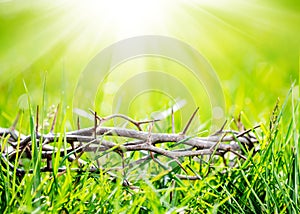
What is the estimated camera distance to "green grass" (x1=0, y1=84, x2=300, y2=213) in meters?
1.11

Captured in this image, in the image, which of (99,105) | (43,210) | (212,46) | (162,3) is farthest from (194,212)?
(212,46)

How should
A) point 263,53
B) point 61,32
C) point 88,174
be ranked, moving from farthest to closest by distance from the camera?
1. point 61,32
2. point 263,53
3. point 88,174

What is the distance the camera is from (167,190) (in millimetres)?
1135

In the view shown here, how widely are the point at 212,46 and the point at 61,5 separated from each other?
1102 millimetres

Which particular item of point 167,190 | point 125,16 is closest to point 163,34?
point 125,16

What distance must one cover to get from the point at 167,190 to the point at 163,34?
250 cm

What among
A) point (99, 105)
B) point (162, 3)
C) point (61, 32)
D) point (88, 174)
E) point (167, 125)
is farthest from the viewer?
point (61, 32)

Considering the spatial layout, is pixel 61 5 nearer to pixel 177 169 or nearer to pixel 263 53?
pixel 263 53

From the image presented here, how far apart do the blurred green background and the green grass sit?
3.03 ft

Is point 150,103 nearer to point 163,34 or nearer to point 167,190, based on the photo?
point 163,34

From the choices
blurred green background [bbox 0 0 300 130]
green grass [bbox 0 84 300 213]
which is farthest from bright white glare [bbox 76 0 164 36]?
green grass [bbox 0 84 300 213]

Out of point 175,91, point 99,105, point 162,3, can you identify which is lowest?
point 99,105

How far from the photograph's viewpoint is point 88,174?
1.24 meters

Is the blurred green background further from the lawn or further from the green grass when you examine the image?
the green grass
